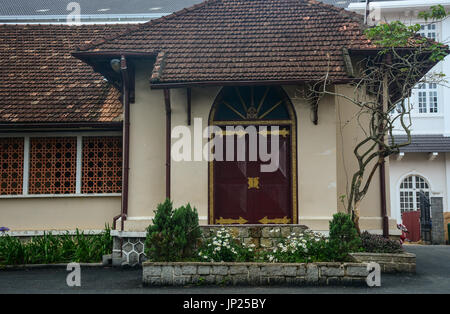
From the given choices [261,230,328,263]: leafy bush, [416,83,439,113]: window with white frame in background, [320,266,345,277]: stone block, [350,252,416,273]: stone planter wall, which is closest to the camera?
[320,266,345,277]: stone block

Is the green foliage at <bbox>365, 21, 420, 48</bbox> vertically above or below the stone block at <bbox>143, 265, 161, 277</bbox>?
above

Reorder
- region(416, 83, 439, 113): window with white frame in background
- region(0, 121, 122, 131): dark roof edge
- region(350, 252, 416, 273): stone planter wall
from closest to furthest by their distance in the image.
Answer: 1. region(350, 252, 416, 273): stone planter wall
2. region(0, 121, 122, 131): dark roof edge
3. region(416, 83, 439, 113): window with white frame in background

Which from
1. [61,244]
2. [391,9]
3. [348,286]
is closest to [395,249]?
[348,286]

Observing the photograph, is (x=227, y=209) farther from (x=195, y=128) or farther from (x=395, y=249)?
(x=395, y=249)

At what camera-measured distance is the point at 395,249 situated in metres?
9.57

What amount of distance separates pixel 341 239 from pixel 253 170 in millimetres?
3077

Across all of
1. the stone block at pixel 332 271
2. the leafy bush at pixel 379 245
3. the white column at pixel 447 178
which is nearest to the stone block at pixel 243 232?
the stone block at pixel 332 271

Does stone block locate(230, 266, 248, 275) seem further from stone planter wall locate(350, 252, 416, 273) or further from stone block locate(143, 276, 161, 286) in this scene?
stone planter wall locate(350, 252, 416, 273)

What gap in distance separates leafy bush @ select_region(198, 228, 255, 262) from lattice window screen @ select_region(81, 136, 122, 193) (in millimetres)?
4475

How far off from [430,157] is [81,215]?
51.5ft

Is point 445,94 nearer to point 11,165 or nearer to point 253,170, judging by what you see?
point 253,170

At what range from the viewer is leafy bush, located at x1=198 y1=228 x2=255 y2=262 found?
8.33m

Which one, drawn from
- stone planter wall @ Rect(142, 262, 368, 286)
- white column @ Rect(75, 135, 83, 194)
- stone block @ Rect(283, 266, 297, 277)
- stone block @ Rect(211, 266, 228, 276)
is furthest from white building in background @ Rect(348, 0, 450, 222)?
stone block @ Rect(211, 266, 228, 276)

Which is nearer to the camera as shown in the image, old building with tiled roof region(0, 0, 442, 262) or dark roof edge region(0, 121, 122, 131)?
old building with tiled roof region(0, 0, 442, 262)
